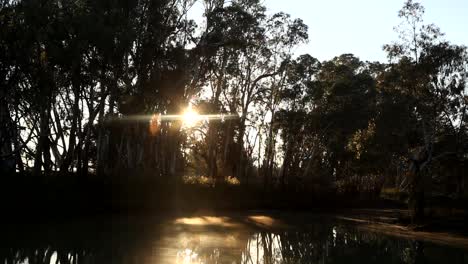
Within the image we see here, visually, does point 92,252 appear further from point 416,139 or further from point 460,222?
point 416,139

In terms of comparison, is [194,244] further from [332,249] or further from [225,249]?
[332,249]

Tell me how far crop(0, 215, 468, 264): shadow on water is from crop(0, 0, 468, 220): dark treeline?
5.51m

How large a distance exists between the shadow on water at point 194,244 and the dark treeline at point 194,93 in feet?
18.1

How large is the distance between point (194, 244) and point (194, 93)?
24156 mm

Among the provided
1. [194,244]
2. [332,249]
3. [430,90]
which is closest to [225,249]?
[194,244]

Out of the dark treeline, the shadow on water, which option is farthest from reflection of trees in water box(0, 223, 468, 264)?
the dark treeline

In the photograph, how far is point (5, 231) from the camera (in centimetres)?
1895

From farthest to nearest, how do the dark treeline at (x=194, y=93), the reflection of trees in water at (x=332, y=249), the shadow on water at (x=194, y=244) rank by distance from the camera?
the dark treeline at (x=194, y=93), the reflection of trees in water at (x=332, y=249), the shadow on water at (x=194, y=244)

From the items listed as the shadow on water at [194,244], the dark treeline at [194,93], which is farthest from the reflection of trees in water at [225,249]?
the dark treeline at [194,93]

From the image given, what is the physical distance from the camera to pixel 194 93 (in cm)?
4188

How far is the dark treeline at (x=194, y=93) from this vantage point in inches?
1032

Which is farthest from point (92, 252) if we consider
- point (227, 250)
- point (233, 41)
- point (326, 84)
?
point (326, 84)

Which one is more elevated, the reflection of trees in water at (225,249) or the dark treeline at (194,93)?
the dark treeline at (194,93)

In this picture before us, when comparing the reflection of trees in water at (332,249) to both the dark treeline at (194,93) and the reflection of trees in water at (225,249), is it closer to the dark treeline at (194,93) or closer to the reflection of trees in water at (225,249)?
the reflection of trees in water at (225,249)
